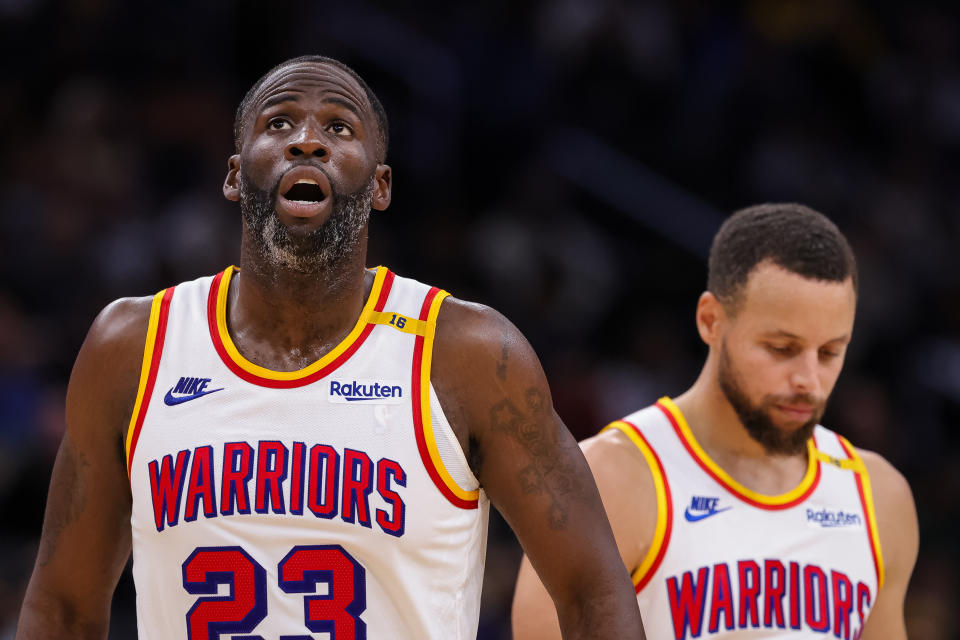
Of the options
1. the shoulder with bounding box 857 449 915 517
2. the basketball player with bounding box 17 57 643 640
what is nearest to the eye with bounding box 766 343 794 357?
the shoulder with bounding box 857 449 915 517

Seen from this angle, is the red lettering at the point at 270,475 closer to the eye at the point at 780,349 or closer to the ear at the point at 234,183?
the ear at the point at 234,183

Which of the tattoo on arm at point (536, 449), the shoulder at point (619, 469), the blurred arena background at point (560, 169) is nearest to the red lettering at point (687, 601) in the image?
the shoulder at point (619, 469)

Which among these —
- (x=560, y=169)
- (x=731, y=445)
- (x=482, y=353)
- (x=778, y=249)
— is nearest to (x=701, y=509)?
(x=731, y=445)

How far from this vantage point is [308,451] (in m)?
2.80

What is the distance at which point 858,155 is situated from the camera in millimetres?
9891

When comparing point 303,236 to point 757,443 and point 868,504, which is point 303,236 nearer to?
point 757,443

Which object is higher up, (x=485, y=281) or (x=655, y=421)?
(x=485, y=281)

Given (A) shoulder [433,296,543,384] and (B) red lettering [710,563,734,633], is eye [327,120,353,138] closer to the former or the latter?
(A) shoulder [433,296,543,384]

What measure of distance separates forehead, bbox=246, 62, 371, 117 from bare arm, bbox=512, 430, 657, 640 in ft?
4.00

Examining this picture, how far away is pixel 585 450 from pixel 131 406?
1324mm

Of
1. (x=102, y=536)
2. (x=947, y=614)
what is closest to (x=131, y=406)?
(x=102, y=536)

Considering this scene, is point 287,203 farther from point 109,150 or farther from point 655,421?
point 109,150

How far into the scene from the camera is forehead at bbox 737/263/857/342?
353 cm

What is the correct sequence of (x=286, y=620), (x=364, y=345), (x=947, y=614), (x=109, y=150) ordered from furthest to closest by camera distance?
1. (x=109, y=150)
2. (x=947, y=614)
3. (x=364, y=345)
4. (x=286, y=620)
